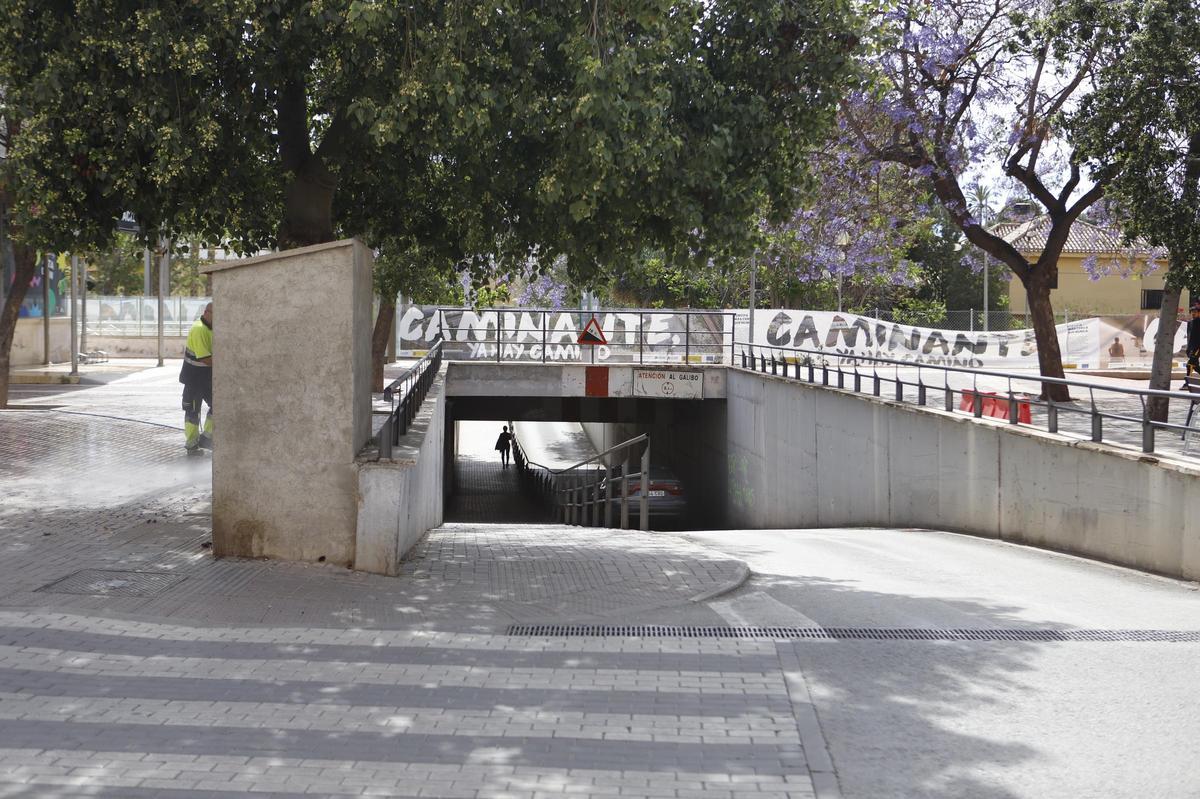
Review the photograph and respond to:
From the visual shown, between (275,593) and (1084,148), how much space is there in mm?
11560

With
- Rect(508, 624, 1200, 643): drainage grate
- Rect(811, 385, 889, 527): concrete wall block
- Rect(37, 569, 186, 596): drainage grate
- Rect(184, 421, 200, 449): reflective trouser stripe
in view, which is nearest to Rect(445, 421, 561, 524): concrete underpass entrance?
Rect(811, 385, 889, 527): concrete wall block

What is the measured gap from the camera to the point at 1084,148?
49.9ft

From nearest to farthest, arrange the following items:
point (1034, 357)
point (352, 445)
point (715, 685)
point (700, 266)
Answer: point (715, 685)
point (352, 445)
point (700, 266)
point (1034, 357)

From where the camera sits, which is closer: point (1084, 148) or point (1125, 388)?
point (1125, 388)

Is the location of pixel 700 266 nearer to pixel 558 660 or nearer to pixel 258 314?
pixel 258 314

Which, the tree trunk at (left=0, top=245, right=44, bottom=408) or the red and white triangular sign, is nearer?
the tree trunk at (left=0, top=245, right=44, bottom=408)

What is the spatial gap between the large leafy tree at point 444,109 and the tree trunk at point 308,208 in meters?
0.02

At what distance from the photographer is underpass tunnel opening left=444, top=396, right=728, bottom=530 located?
24.3 meters

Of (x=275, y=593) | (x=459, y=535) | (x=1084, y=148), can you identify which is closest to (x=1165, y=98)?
(x=1084, y=148)

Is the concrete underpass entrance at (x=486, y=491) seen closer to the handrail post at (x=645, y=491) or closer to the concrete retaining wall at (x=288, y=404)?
the handrail post at (x=645, y=491)

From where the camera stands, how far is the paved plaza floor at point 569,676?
5168mm

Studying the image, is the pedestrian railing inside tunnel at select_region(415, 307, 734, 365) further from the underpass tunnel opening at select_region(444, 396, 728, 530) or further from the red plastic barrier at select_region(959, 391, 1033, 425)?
the red plastic barrier at select_region(959, 391, 1033, 425)

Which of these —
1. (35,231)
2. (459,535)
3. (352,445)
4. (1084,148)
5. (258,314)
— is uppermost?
(1084,148)

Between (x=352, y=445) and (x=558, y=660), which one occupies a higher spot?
(x=352, y=445)
